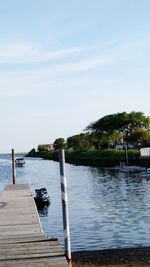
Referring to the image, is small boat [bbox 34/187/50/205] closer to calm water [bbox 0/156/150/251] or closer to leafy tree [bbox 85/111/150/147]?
calm water [bbox 0/156/150/251]

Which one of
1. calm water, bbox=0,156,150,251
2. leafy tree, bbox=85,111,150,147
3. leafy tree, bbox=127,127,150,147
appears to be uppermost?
leafy tree, bbox=85,111,150,147

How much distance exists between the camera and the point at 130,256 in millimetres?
14242

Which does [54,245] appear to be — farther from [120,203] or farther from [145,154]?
[145,154]

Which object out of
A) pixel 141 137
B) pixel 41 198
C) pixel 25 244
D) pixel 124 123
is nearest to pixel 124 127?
pixel 124 123

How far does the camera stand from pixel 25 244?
14281 millimetres

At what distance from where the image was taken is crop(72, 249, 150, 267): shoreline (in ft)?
43.7

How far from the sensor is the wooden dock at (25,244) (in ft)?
39.9

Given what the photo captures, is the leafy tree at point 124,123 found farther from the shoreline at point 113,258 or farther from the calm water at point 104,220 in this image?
the shoreline at point 113,258

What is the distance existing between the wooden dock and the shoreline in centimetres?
77

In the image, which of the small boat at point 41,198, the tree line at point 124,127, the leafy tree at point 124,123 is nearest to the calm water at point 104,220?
the small boat at point 41,198

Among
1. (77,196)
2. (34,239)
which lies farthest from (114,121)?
(34,239)

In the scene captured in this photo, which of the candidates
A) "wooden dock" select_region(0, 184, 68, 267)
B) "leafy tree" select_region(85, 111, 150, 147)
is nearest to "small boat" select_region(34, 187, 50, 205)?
"wooden dock" select_region(0, 184, 68, 267)

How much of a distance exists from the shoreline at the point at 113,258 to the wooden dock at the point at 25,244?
772 mm

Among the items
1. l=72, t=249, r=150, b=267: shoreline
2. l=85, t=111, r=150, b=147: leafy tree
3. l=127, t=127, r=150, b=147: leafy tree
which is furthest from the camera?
l=85, t=111, r=150, b=147: leafy tree
